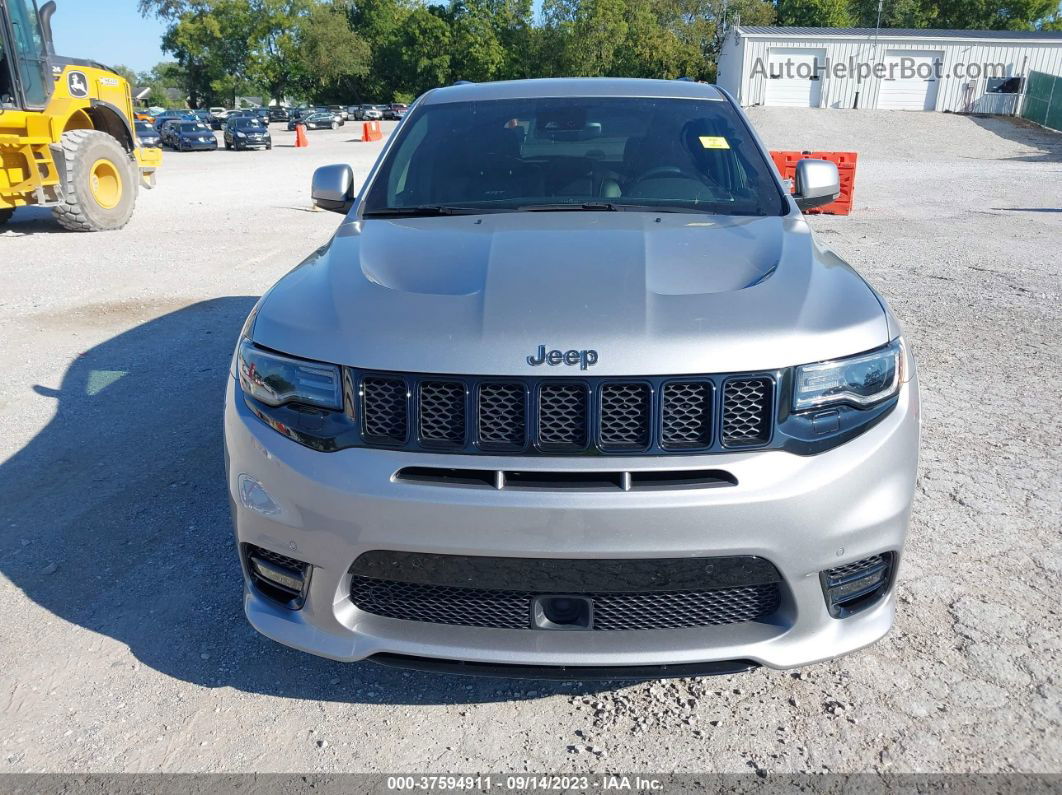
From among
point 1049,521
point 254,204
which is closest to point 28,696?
point 1049,521

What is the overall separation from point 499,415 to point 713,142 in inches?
81.4

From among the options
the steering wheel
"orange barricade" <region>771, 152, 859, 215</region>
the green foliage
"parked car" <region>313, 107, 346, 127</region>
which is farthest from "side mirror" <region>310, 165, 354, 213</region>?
the green foliage

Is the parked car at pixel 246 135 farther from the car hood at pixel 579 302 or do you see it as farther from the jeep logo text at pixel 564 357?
the jeep logo text at pixel 564 357

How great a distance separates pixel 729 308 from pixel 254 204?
570 inches

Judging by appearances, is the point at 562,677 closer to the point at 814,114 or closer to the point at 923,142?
the point at 923,142

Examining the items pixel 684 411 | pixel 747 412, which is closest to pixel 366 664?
pixel 684 411

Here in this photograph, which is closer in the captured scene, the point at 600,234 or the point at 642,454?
the point at 642,454

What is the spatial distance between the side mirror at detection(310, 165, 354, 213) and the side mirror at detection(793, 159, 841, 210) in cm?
198

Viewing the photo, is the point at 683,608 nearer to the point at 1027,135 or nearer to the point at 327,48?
the point at 1027,135

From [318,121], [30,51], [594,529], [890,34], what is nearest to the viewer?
[594,529]

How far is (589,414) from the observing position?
2.04m

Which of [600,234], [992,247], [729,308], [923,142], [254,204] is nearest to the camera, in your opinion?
[729,308]

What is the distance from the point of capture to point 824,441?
2.08 meters

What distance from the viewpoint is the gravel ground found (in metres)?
2.29
